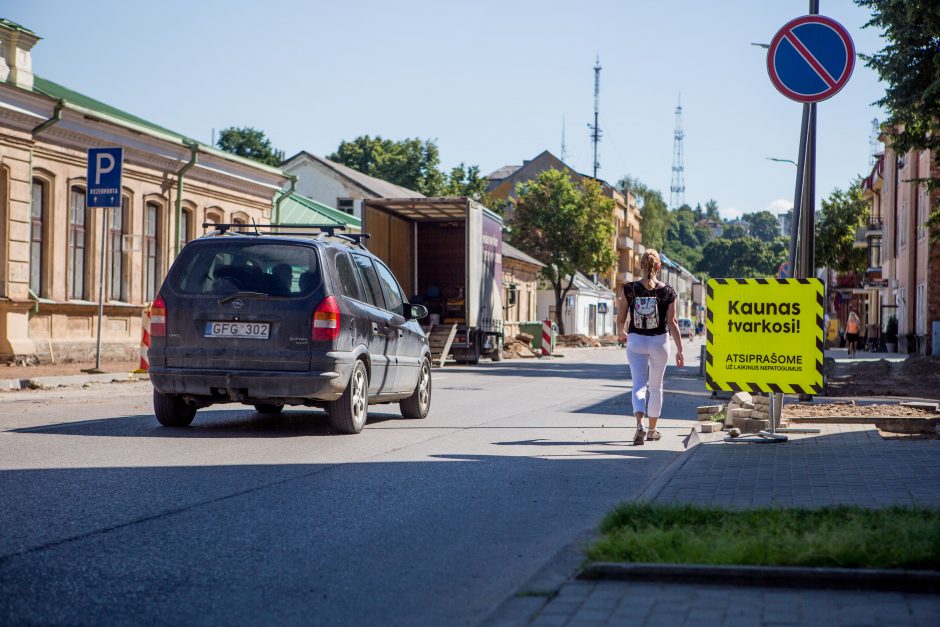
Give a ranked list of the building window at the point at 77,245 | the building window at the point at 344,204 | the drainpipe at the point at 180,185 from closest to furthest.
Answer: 1. the building window at the point at 77,245
2. the drainpipe at the point at 180,185
3. the building window at the point at 344,204

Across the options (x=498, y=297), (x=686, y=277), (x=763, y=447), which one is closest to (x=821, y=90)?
(x=763, y=447)

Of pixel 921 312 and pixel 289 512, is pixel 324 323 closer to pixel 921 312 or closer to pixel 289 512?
pixel 289 512

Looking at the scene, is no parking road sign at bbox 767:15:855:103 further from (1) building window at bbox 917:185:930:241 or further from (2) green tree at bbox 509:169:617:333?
(2) green tree at bbox 509:169:617:333

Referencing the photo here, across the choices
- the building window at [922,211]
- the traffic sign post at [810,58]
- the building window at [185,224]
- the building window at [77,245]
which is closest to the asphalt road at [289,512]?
the traffic sign post at [810,58]

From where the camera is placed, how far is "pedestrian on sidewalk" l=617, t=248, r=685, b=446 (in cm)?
1069

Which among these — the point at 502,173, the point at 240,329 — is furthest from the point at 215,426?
the point at 502,173

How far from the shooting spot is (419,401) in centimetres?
1324

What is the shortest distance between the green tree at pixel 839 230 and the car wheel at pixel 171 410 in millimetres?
49696

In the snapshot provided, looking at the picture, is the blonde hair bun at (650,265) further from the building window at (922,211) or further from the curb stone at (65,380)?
the building window at (922,211)

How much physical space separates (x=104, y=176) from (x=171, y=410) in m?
9.66

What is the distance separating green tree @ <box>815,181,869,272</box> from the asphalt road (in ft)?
156

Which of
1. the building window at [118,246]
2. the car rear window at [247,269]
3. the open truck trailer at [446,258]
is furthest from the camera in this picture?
the open truck trailer at [446,258]

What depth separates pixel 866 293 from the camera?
80688mm

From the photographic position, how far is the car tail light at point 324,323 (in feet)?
34.7
